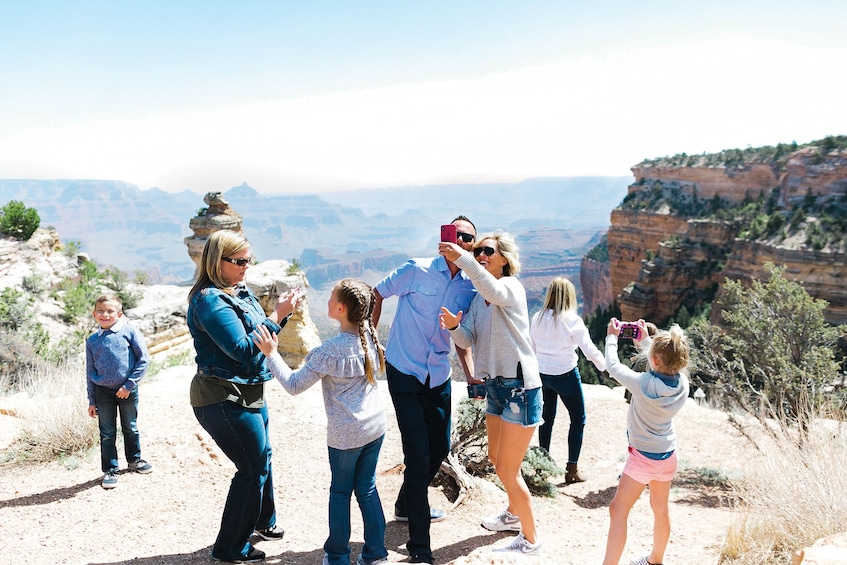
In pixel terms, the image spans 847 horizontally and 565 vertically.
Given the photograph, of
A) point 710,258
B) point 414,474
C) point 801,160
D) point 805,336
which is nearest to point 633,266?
point 710,258

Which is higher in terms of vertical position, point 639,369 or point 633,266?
point 639,369

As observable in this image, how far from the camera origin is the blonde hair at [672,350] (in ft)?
10.8

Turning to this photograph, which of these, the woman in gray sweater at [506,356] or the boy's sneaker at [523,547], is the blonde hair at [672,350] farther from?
the boy's sneaker at [523,547]

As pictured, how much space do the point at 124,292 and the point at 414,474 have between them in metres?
11.1

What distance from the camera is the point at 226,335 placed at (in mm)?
3008

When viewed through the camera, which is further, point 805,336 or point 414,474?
point 805,336

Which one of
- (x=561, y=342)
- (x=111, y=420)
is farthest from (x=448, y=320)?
(x=111, y=420)

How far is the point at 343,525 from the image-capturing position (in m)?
3.20

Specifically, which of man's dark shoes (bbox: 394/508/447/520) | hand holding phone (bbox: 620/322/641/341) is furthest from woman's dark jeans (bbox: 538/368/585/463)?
man's dark shoes (bbox: 394/508/447/520)

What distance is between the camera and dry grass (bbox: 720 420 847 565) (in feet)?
10.8

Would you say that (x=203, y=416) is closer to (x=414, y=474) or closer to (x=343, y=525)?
(x=343, y=525)

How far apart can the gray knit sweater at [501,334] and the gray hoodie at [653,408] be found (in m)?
0.60

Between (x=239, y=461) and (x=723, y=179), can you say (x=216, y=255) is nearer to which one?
(x=239, y=461)

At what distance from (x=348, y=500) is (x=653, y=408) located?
189cm
